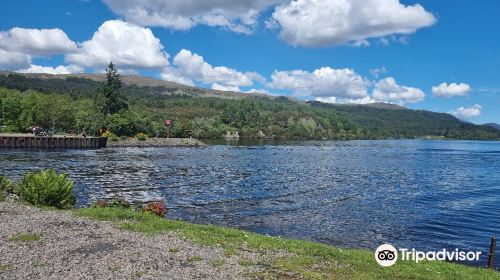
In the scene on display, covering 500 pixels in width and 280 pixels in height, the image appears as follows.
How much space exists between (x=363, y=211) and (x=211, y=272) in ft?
89.2

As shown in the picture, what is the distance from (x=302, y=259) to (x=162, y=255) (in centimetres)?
591

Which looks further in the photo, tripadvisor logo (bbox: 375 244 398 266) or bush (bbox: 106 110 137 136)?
bush (bbox: 106 110 137 136)

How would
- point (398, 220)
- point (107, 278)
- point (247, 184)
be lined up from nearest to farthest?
1. point (107, 278)
2. point (398, 220)
3. point (247, 184)

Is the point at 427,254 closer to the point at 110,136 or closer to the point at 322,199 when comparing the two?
the point at 322,199

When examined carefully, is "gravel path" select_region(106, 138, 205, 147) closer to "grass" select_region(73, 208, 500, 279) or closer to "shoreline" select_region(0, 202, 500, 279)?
"grass" select_region(73, 208, 500, 279)

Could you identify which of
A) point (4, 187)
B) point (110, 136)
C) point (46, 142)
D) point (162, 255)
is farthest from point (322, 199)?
point (110, 136)

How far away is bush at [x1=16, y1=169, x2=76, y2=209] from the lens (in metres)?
28.7

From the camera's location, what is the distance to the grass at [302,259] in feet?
53.9

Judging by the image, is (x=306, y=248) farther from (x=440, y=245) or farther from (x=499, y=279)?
(x=440, y=245)

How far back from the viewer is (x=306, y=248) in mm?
20438

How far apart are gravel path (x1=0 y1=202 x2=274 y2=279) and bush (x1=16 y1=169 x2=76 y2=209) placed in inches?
248

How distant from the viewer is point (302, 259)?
708 inches

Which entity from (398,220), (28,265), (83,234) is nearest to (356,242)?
(398,220)

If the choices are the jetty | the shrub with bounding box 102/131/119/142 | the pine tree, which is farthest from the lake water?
the pine tree
